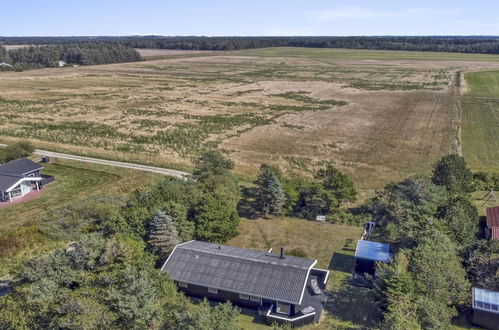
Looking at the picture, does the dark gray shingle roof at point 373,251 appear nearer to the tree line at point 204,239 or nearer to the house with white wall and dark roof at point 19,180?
the tree line at point 204,239

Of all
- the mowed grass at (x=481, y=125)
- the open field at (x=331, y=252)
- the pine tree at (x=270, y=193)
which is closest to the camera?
the open field at (x=331, y=252)

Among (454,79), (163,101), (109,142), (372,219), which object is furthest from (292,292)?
(454,79)

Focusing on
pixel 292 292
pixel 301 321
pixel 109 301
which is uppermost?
pixel 109 301

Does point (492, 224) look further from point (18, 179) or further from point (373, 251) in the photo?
point (18, 179)

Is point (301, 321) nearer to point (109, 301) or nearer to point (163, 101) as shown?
point (109, 301)

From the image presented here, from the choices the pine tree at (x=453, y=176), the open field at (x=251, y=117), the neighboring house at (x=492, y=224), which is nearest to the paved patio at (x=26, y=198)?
the open field at (x=251, y=117)
